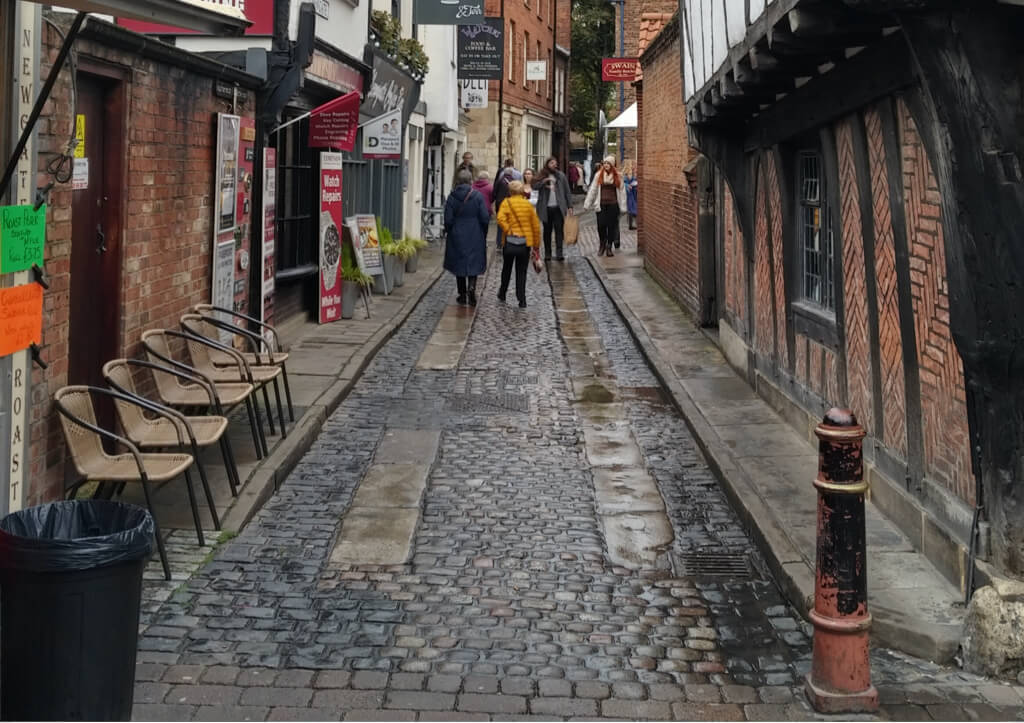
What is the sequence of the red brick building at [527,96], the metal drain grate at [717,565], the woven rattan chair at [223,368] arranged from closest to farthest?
the metal drain grate at [717,565], the woven rattan chair at [223,368], the red brick building at [527,96]

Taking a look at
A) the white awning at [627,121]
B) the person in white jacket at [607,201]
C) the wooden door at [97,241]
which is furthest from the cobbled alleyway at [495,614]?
the white awning at [627,121]

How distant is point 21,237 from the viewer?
5855 millimetres

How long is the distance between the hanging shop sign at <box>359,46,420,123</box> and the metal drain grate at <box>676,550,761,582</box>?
11525 millimetres

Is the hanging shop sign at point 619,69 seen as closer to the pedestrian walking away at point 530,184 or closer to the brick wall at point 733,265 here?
the pedestrian walking away at point 530,184

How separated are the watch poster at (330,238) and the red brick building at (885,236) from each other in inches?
180

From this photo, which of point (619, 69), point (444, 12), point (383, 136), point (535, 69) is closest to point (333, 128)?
point (383, 136)

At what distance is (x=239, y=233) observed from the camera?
444 inches

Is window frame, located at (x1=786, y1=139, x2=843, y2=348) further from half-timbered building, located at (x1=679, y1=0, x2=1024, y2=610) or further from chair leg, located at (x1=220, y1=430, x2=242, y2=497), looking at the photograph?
chair leg, located at (x1=220, y1=430, x2=242, y2=497)

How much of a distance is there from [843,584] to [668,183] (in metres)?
14.5

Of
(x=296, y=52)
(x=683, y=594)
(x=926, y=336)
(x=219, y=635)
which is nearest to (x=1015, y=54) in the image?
(x=926, y=336)

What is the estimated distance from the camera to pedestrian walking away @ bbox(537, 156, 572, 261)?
963 inches

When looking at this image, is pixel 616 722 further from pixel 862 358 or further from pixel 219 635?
pixel 862 358

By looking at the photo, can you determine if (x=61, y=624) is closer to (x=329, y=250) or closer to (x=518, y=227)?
(x=329, y=250)

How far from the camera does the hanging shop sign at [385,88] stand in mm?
17538
